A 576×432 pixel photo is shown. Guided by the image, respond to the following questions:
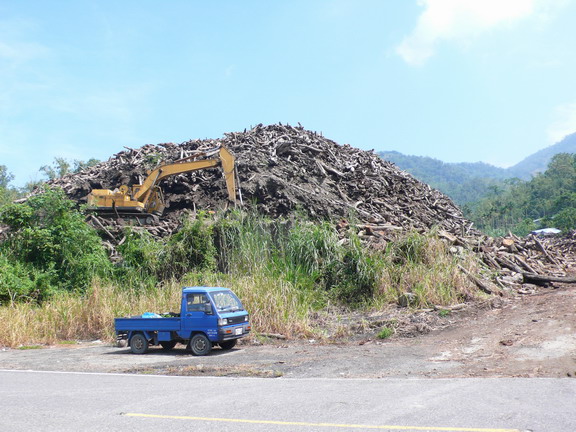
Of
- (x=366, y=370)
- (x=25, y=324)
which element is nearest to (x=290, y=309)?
(x=366, y=370)

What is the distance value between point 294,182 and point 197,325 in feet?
40.2

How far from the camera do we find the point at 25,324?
50.9ft

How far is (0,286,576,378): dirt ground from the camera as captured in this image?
9.24 meters

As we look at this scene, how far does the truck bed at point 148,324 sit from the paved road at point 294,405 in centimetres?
371

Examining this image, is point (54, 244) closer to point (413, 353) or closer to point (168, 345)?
point (168, 345)

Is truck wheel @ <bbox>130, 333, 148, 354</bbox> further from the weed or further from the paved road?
the weed

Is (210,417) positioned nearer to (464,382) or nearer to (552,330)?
(464,382)

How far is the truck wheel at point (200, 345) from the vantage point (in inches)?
474

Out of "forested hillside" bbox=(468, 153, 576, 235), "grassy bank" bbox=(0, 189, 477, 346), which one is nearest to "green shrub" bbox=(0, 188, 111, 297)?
"grassy bank" bbox=(0, 189, 477, 346)

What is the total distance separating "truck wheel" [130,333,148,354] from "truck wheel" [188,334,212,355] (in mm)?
1280

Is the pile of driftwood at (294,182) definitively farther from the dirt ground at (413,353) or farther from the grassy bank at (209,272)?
the dirt ground at (413,353)

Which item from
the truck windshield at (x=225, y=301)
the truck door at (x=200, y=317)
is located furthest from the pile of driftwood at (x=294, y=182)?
the truck door at (x=200, y=317)

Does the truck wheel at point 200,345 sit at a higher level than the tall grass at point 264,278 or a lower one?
lower

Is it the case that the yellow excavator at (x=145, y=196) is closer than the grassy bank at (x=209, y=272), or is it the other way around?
the grassy bank at (x=209, y=272)
